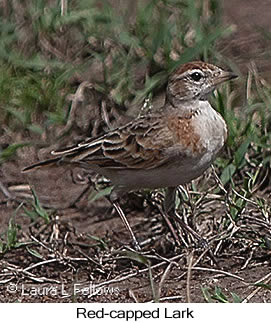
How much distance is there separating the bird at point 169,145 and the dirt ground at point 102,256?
10.1 inches

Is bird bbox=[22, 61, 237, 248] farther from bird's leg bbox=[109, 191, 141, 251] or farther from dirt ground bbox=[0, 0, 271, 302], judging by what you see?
dirt ground bbox=[0, 0, 271, 302]

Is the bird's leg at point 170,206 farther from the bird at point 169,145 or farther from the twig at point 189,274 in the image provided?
the twig at point 189,274

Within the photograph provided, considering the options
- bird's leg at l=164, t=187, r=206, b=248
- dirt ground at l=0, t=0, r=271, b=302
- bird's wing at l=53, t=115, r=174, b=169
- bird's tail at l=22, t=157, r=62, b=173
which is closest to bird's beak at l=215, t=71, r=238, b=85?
bird's wing at l=53, t=115, r=174, b=169

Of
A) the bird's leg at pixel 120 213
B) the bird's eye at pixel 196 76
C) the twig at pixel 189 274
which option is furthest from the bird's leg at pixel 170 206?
the bird's eye at pixel 196 76

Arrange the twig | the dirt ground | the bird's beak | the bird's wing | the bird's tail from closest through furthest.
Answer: the twig
the dirt ground
the bird's wing
the bird's beak
the bird's tail

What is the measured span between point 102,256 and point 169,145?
2.50 feet

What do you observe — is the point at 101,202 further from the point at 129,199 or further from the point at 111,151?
the point at 111,151

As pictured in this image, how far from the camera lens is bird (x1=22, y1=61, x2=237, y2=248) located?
5.54 meters

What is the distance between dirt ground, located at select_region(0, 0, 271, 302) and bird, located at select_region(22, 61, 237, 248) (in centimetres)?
26

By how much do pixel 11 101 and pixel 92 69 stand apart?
0.73 metres

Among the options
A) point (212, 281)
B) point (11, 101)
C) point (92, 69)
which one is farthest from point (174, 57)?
point (212, 281)

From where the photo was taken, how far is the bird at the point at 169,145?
5.54 m

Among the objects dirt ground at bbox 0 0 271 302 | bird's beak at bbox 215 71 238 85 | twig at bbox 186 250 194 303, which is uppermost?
bird's beak at bbox 215 71 238 85

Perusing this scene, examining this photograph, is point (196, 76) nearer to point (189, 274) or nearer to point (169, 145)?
point (169, 145)
